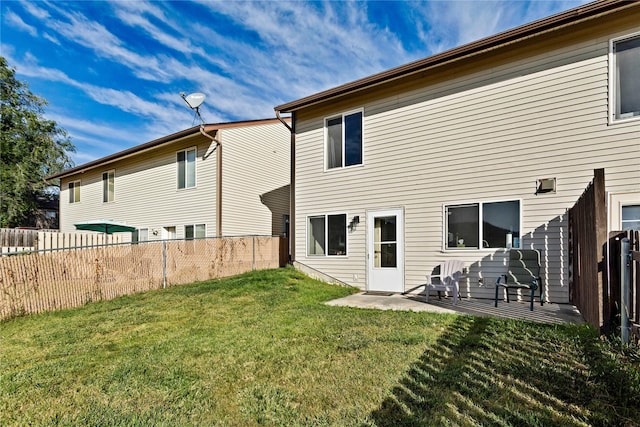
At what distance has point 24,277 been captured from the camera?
21.3 feet

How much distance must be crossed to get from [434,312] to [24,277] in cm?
763

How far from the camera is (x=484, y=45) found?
7031 millimetres

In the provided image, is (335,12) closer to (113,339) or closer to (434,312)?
(434,312)

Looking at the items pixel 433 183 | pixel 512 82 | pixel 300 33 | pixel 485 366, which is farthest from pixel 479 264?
pixel 300 33

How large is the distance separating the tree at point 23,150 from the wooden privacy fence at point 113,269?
68.6 feet

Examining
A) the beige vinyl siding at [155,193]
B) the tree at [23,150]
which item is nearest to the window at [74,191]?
the beige vinyl siding at [155,193]

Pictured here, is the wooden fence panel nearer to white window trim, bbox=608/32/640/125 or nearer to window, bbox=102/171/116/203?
window, bbox=102/171/116/203

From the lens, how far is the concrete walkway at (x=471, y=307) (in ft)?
17.6

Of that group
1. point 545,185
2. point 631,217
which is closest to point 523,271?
point 545,185

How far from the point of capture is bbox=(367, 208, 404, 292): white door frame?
8.33 meters

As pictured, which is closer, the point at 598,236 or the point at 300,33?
the point at 598,236

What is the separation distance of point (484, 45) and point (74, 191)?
2054cm

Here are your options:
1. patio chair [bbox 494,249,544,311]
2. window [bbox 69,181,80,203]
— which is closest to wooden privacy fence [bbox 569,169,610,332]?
patio chair [bbox 494,249,544,311]

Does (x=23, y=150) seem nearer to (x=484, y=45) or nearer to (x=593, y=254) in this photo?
(x=484, y=45)
